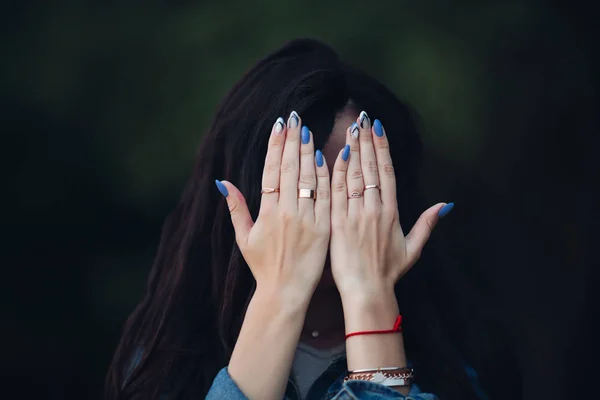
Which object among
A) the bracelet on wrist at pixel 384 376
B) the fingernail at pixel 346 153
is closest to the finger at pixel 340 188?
the fingernail at pixel 346 153

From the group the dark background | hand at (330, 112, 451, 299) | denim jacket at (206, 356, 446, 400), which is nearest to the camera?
denim jacket at (206, 356, 446, 400)

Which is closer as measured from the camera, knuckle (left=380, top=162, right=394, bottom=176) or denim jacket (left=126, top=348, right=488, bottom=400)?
denim jacket (left=126, top=348, right=488, bottom=400)

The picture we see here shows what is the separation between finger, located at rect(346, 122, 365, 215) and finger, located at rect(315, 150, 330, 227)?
43 mm

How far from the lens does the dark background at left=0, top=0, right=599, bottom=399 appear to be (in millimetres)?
2266

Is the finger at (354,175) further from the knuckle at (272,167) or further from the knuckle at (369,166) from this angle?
the knuckle at (272,167)

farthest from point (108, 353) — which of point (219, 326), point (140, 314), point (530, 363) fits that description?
point (530, 363)

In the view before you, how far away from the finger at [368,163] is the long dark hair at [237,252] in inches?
3.1

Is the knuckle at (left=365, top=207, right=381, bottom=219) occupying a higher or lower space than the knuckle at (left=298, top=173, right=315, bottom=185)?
lower

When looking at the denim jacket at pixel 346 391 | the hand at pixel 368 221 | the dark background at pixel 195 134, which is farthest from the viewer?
the dark background at pixel 195 134

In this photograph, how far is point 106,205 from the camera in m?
2.36

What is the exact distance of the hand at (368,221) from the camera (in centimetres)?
140

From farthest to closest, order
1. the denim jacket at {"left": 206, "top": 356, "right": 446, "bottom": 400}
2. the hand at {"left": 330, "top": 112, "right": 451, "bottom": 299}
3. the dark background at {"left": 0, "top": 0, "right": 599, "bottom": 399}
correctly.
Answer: the dark background at {"left": 0, "top": 0, "right": 599, "bottom": 399} → the hand at {"left": 330, "top": 112, "right": 451, "bottom": 299} → the denim jacket at {"left": 206, "top": 356, "right": 446, "bottom": 400}

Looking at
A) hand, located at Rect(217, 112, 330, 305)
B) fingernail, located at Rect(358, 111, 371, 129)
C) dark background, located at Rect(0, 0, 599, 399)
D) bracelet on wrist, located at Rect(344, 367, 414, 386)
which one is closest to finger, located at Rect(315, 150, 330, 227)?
hand, located at Rect(217, 112, 330, 305)

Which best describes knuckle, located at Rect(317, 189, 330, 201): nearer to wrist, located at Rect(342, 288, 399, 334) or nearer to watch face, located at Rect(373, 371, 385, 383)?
wrist, located at Rect(342, 288, 399, 334)
